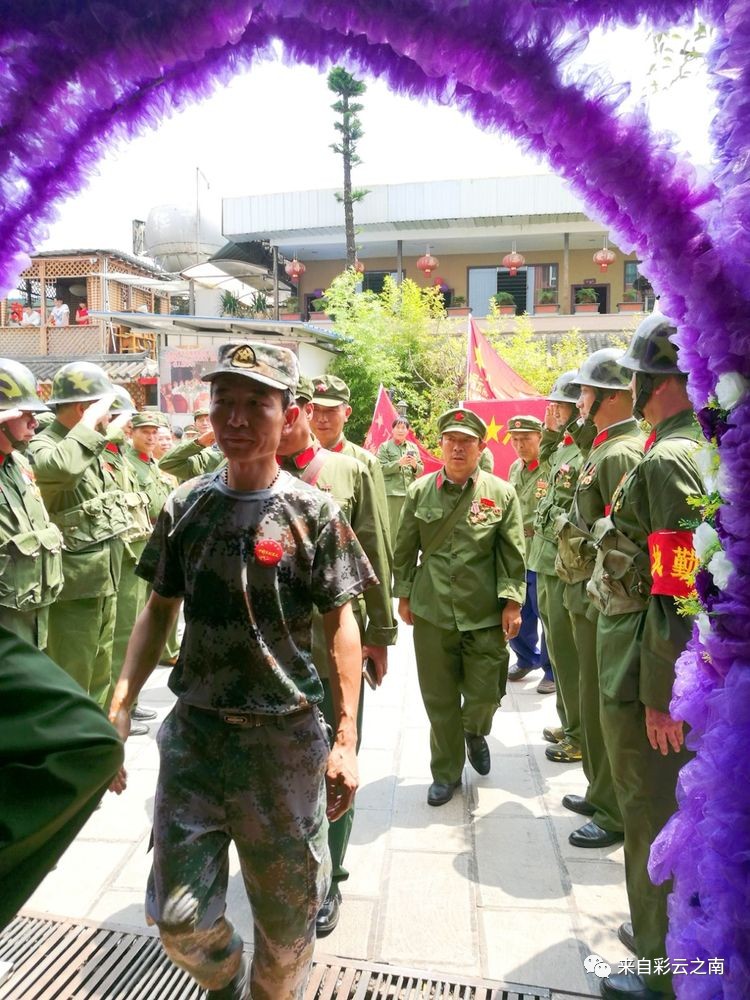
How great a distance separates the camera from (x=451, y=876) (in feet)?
11.0

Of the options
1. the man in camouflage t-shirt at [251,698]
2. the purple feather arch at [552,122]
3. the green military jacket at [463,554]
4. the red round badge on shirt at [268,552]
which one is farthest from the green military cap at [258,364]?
the green military jacket at [463,554]

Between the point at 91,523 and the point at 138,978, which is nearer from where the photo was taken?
the point at 138,978

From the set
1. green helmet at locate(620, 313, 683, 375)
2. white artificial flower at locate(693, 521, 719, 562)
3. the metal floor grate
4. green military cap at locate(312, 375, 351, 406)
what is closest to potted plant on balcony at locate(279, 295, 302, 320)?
green military cap at locate(312, 375, 351, 406)

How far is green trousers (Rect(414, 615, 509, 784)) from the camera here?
416 centimetres

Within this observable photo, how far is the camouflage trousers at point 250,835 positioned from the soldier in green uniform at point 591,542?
6.25ft

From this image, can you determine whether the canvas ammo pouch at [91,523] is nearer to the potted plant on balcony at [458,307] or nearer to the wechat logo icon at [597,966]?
the wechat logo icon at [597,966]

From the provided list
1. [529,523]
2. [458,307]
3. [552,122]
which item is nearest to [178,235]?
[458,307]

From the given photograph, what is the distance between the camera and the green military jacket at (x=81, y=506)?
4.32 metres

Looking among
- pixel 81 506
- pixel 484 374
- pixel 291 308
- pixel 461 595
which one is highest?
pixel 291 308

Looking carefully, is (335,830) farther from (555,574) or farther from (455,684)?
(555,574)

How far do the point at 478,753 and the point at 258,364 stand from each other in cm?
303

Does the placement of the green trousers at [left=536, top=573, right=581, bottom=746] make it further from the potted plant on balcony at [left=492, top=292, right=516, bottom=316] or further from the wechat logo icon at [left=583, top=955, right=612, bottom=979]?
the potted plant on balcony at [left=492, top=292, right=516, bottom=316]

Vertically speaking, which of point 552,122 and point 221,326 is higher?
point 221,326

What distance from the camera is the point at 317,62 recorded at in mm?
1559
